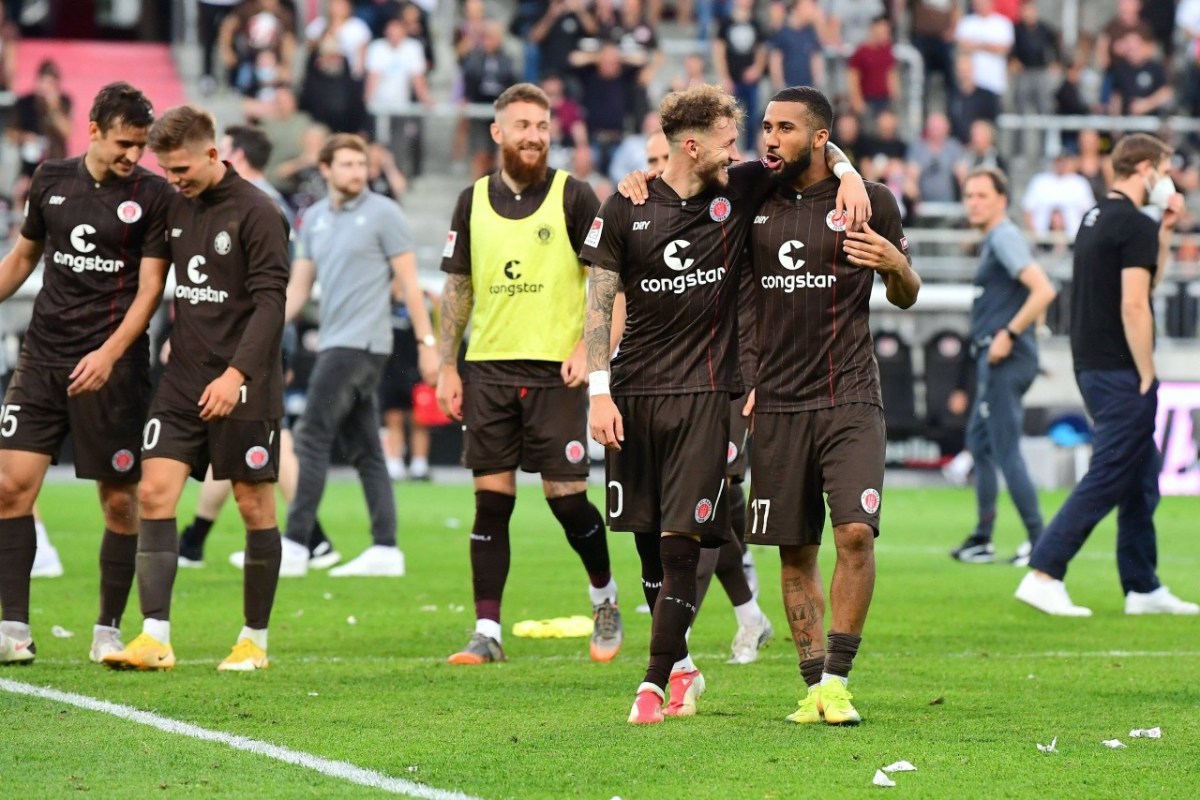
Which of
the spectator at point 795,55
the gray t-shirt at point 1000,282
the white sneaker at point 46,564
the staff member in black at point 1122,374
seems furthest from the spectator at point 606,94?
the staff member in black at point 1122,374

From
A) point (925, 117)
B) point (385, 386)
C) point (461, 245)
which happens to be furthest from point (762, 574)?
point (925, 117)

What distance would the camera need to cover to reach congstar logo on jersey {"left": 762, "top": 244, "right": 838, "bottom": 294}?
6.70 m

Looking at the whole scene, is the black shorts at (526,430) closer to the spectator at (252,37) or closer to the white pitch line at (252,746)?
the white pitch line at (252,746)

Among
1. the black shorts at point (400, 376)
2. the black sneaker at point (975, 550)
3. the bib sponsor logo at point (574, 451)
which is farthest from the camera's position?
the black shorts at point (400, 376)

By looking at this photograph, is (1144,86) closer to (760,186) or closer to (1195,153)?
(1195,153)

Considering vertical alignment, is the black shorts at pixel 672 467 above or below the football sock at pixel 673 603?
above

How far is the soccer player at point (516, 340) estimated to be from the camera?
27.4 feet

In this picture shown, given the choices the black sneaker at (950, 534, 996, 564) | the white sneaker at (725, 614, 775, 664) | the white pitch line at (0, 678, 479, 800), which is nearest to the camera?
the white pitch line at (0, 678, 479, 800)

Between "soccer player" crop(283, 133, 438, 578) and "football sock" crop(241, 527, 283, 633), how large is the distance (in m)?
3.14

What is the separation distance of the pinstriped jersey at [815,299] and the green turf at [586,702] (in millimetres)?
1171

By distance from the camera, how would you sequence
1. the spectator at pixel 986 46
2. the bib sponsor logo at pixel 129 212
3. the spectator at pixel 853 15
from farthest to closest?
1. the spectator at pixel 853 15
2. the spectator at pixel 986 46
3. the bib sponsor logo at pixel 129 212

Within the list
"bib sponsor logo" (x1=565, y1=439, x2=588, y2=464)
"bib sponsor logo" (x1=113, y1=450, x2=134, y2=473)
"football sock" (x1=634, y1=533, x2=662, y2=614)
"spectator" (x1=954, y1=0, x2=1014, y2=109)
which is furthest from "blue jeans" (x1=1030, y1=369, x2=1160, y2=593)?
"spectator" (x1=954, y1=0, x2=1014, y2=109)

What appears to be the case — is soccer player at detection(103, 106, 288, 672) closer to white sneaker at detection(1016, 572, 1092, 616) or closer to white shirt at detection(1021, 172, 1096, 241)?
white sneaker at detection(1016, 572, 1092, 616)

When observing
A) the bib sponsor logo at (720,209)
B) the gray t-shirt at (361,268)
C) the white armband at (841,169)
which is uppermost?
the white armband at (841,169)
